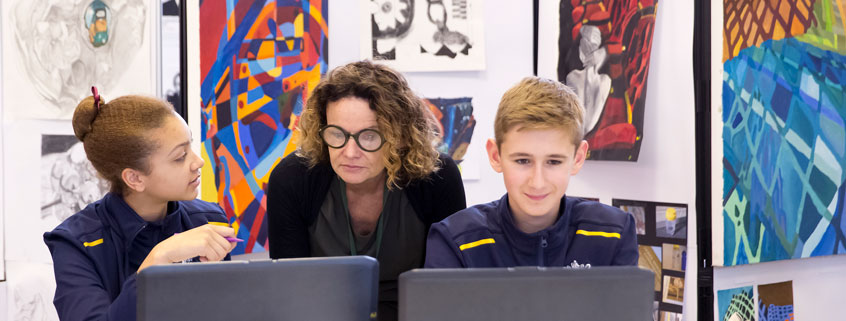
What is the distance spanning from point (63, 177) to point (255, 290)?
6.77 ft

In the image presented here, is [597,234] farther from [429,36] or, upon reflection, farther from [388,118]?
[429,36]

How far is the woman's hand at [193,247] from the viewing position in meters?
1.42

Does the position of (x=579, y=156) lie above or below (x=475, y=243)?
above

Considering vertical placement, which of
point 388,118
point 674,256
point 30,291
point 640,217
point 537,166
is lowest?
point 30,291

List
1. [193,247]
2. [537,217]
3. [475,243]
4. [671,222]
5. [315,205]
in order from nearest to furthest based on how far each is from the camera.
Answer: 1. [193,247]
2. [475,243]
3. [537,217]
4. [315,205]
5. [671,222]

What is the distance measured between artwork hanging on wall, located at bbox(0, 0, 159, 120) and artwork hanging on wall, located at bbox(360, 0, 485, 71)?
0.84m

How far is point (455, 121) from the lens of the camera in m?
2.70

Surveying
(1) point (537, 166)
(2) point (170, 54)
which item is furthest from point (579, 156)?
(2) point (170, 54)

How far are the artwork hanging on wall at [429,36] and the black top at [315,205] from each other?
0.72 meters

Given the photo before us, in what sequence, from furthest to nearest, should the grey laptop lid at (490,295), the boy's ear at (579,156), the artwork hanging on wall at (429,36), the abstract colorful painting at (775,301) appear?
the artwork hanging on wall at (429,36), the abstract colorful painting at (775,301), the boy's ear at (579,156), the grey laptop lid at (490,295)

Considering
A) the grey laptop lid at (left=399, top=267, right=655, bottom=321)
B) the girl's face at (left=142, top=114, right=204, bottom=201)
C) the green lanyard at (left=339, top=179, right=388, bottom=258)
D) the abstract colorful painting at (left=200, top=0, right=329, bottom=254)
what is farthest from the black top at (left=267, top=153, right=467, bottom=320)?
the grey laptop lid at (left=399, top=267, right=655, bottom=321)

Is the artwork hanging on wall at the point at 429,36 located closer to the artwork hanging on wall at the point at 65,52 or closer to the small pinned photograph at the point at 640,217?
the small pinned photograph at the point at 640,217

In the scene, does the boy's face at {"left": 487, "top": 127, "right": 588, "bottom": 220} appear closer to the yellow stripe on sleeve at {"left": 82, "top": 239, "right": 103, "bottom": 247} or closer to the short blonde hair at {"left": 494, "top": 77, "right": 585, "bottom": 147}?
the short blonde hair at {"left": 494, "top": 77, "right": 585, "bottom": 147}

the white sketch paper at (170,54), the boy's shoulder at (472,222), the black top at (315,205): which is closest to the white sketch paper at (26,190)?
the white sketch paper at (170,54)
